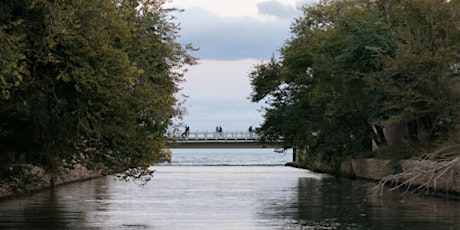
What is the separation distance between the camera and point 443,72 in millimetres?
49812

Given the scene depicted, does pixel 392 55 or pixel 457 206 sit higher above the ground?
pixel 392 55

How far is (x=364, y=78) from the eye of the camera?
55250 mm

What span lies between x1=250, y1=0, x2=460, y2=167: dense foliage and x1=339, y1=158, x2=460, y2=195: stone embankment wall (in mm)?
1575

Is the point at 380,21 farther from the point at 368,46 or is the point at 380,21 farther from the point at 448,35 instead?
the point at 448,35

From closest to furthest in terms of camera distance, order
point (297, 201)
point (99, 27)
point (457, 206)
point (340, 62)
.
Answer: point (99, 27) → point (457, 206) → point (297, 201) → point (340, 62)

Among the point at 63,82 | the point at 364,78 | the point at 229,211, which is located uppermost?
the point at 364,78

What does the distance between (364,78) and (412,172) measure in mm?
18583

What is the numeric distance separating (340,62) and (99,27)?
38769mm

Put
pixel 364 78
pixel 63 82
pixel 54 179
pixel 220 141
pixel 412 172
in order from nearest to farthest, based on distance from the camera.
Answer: pixel 63 82
pixel 412 172
pixel 54 179
pixel 364 78
pixel 220 141

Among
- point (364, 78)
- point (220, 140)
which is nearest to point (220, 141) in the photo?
point (220, 140)

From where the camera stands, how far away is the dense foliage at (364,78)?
5034 centimetres

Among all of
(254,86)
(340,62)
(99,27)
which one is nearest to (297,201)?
(99,27)

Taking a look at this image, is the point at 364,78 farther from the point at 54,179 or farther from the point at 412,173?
the point at 412,173

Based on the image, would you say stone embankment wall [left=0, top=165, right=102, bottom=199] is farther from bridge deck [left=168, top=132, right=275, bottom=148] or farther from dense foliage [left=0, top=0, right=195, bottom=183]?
bridge deck [left=168, top=132, right=275, bottom=148]
